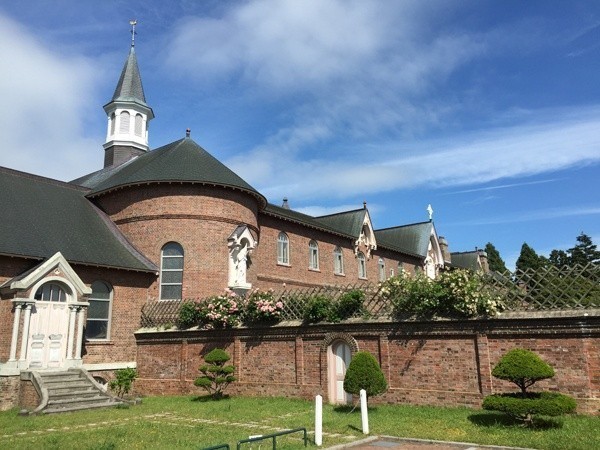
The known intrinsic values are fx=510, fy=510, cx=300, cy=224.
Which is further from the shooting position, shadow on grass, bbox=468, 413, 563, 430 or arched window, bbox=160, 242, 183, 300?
arched window, bbox=160, 242, 183, 300

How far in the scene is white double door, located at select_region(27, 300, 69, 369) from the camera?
57.7 ft

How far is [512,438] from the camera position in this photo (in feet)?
30.8

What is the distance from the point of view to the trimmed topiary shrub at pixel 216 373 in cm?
1697

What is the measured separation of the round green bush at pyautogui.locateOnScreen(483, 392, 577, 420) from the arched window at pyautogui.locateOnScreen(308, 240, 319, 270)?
21022 mm

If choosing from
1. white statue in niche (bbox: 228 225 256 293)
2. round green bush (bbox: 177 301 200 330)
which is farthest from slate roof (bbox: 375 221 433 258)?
round green bush (bbox: 177 301 200 330)

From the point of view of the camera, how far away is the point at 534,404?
977cm

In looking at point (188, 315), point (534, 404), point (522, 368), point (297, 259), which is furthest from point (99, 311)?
point (534, 404)

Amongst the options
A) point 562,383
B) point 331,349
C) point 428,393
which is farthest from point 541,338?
point 331,349

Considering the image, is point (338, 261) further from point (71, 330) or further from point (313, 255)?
point (71, 330)

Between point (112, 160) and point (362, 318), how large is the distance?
23.3 metres

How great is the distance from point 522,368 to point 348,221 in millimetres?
25900

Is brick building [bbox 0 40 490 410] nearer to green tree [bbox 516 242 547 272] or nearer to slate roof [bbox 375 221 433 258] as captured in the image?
slate roof [bbox 375 221 433 258]

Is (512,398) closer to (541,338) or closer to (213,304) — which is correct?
(541,338)

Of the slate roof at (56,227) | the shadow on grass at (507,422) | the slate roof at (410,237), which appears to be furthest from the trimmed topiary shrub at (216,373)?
the slate roof at (410,237)
